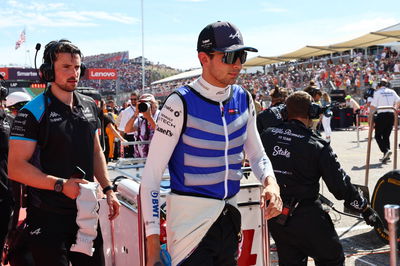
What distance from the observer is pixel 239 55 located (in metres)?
2.36

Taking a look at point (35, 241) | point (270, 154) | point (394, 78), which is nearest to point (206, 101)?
point (35, 241)

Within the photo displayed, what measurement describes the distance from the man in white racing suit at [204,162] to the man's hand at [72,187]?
0.49m

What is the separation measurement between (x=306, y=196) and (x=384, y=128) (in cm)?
939

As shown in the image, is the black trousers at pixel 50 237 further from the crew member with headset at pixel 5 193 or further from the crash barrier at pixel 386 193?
the crash barrier at pixel 386 193

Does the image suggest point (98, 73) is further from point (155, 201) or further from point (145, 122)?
point (155, 201)

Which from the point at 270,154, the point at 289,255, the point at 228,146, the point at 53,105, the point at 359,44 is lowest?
the point at 289,255

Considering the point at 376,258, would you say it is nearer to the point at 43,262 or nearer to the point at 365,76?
the point at 43,262

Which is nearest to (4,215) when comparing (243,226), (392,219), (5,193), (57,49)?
(5,193)

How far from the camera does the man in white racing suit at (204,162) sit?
228 cm

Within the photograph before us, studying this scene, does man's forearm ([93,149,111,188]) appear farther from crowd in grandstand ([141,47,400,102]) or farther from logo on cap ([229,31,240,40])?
crowd in grandstand ([141,47,400,102])

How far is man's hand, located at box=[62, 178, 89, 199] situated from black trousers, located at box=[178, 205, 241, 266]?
0.71 meters

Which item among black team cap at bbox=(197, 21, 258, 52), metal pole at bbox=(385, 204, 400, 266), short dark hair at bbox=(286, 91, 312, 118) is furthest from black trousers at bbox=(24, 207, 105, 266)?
short dark hair at bbox=(286, 91, 312, 118)

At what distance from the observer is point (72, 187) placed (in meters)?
2.56

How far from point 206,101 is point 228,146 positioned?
251 mm
